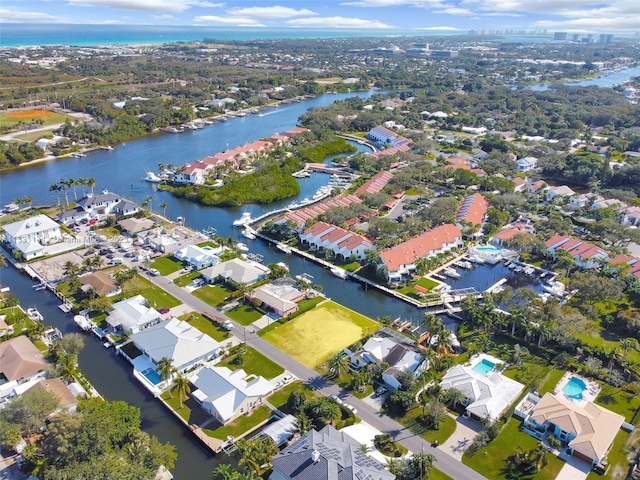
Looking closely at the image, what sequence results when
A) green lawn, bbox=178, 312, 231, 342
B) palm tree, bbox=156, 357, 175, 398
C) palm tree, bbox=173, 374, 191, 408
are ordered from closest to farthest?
palm tree, bbox=173, 374, 191, 408 < palm tree, bbox=156, 357, 175, 398 < green lawn, bbox=178, 312, 231, 342

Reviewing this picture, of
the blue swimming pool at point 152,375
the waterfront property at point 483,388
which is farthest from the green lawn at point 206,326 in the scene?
A: the waterfront property at point 483,388

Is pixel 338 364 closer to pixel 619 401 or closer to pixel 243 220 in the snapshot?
pixel 619 401

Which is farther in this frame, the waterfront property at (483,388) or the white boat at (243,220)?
the white boat at (243,220)

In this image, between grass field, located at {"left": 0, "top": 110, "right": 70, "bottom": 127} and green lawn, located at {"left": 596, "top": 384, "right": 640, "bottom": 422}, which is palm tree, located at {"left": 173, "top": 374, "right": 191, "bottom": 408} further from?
grass field, located at {"left": 0, "top": 110, "right": 70, "bottom": 127}

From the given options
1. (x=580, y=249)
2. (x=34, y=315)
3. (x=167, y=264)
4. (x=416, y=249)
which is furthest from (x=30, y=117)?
(x=580, y=249)

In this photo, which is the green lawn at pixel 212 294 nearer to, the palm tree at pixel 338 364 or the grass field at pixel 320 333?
the grass field at pixel 320 333

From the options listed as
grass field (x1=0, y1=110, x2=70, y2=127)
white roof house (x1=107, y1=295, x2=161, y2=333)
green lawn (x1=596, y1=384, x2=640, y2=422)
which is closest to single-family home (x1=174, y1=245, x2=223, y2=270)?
white roof house (x1=107, y1=295, x2=161, y2=333)
